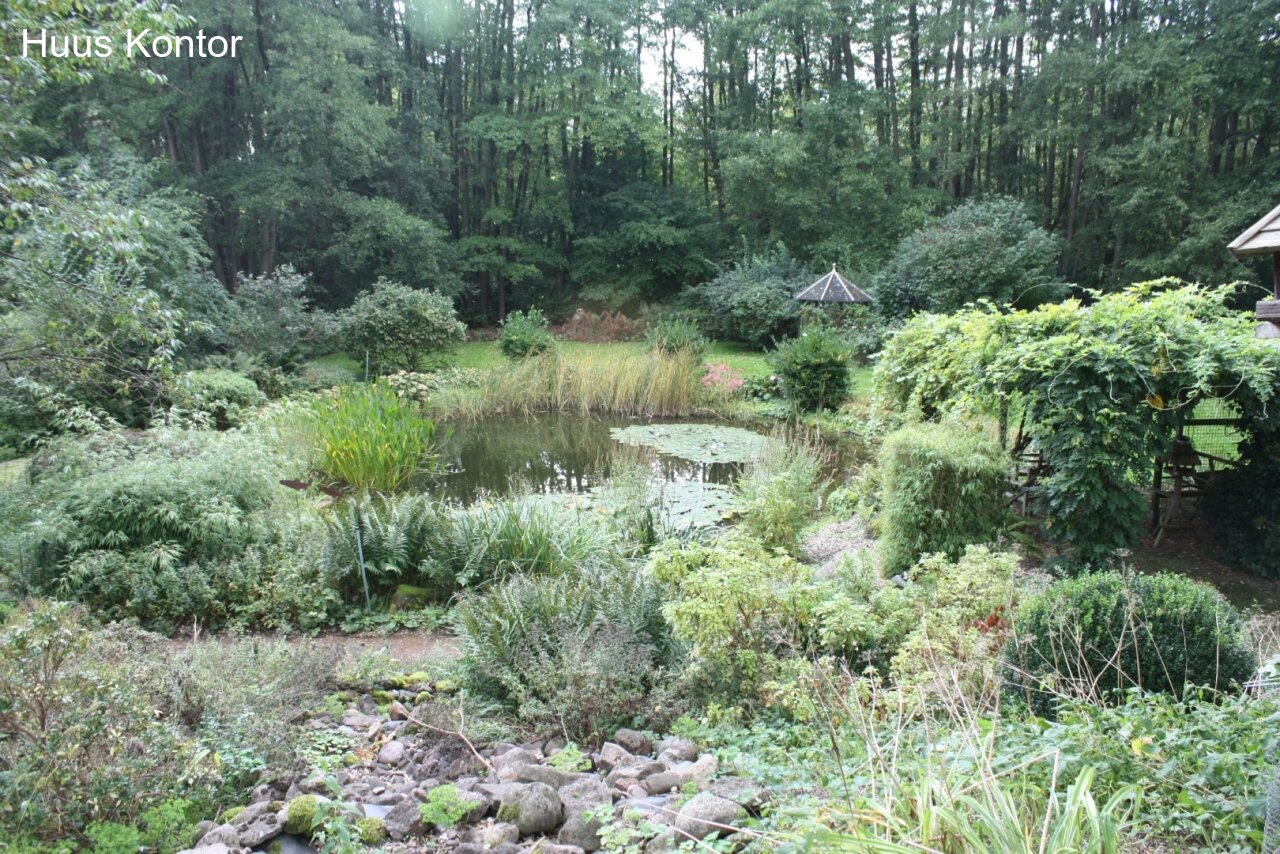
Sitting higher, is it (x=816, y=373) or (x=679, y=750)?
(x=816, y=373)

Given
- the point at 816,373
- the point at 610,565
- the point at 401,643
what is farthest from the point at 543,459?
the point at 401,643

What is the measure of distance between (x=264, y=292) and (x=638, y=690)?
11053mm

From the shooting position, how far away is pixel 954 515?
190 inches

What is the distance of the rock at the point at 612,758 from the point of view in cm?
257

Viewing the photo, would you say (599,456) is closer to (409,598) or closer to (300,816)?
(409,598)

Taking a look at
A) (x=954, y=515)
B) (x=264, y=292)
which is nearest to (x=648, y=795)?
(x=954, y=515)

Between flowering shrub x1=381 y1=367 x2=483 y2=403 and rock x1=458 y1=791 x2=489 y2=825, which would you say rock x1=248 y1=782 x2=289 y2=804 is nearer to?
rock x1=458 y1=791 x2=489 y2=825

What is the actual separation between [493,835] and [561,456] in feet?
23.2

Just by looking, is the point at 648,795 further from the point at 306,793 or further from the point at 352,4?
the point at 352,4

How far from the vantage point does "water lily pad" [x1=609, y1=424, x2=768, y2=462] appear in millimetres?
8922

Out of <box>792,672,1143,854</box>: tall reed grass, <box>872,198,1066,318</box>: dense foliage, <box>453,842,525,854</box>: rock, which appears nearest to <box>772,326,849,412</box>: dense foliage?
<box>872,198,1066,318</box>: dense foliage

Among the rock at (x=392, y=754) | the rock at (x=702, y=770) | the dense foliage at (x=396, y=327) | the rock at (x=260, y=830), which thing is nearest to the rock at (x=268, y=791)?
the rock at (x=260, y=830)

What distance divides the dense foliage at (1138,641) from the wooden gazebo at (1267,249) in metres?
1.88

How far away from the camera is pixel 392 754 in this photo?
2721 mm
